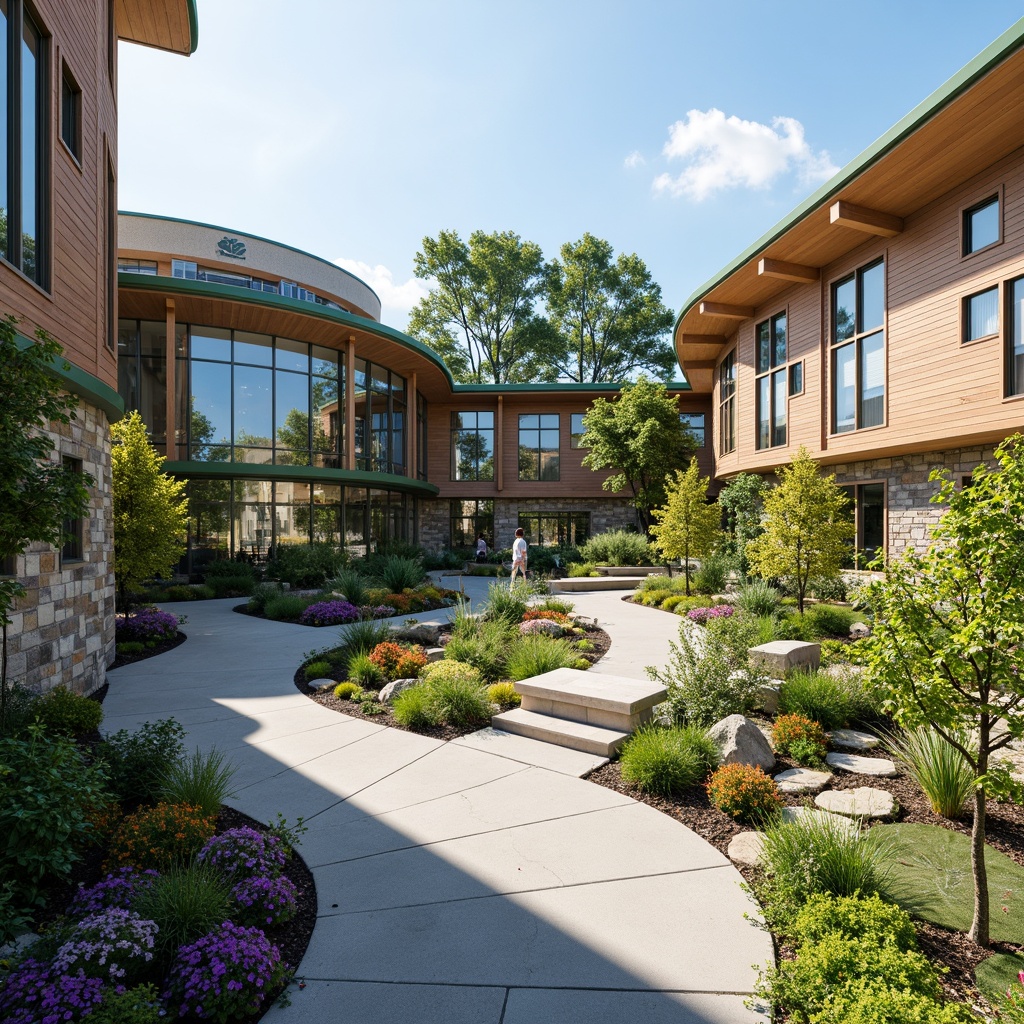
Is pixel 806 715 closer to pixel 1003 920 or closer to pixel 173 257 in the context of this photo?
pixel 1003 920

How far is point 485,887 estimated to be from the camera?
341 cm

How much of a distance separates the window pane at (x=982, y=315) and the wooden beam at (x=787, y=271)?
463 cm

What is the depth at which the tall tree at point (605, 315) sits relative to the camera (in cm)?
3841

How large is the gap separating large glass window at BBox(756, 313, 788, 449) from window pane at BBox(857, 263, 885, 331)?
2.75 meters

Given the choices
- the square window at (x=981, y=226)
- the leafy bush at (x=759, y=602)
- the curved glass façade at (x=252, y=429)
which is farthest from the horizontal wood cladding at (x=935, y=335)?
the curved glass façade at (x=252, y=429)

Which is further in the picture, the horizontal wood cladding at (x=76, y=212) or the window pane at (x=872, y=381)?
the window pane at (x=872, y=381)

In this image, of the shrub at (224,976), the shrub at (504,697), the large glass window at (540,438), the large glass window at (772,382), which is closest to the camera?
the shrub at (224,976)

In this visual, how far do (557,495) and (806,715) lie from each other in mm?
22064

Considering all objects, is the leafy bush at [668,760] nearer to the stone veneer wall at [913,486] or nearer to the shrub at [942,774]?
the shrub at [942,774]

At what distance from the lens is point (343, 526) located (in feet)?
66.8

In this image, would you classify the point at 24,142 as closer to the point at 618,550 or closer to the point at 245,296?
the point at 245,296

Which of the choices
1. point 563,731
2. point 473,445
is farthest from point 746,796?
point 473,445

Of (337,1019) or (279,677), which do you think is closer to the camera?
(337,1019)

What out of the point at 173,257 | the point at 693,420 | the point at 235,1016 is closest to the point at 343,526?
the point at 173,257
